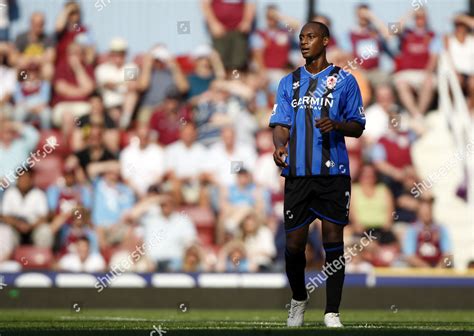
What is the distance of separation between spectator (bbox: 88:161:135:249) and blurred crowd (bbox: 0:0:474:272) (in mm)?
20

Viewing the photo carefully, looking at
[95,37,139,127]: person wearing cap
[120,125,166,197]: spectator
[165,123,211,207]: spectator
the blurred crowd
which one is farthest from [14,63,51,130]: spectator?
[165,123,211,207]: spectator

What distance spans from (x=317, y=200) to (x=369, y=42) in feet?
28.0

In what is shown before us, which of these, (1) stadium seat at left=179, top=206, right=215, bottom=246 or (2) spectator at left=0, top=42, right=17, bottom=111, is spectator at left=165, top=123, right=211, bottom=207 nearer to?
(1) stadium seat at left=179, top=206, right=215, bottom=246

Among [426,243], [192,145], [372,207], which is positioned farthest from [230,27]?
[426,243]

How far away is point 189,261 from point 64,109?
2.94 meters

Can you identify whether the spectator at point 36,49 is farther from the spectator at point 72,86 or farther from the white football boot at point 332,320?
the white football boot at point 332,320

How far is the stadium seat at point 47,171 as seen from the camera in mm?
16781

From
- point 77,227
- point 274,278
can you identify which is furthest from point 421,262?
point 77,227

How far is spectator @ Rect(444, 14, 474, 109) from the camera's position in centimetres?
1683

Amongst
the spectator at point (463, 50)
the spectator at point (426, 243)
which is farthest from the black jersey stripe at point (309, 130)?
the spectator at point (463, 50)

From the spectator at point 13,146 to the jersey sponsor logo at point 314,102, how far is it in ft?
28.8

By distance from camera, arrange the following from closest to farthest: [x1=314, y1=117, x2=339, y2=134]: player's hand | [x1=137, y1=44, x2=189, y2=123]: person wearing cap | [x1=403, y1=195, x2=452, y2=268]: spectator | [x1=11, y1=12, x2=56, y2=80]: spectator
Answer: [x1=314, y1=117, x2=339, y2=134]: player's hand → [x1=403, y1=195, x2=452, y2=268]: spectator → [x1=137, y1=44, x2=189, y2=123]: person wearing cap → [x1=11, y1=12, x2=56, y2=80]: spectator

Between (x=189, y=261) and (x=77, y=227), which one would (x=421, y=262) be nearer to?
(x=189, y=261)

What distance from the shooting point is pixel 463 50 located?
16.8m
